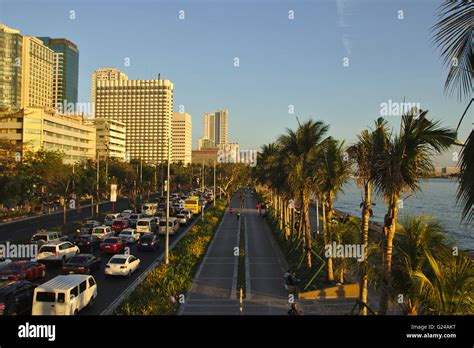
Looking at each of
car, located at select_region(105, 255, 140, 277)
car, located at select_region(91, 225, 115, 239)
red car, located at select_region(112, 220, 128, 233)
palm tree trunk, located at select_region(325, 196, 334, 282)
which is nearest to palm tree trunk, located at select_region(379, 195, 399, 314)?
palm tree trunk, located at select_region(325, 196, 334, 282)

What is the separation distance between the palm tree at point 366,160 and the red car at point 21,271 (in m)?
15.4

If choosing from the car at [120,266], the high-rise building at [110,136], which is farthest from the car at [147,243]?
the high-rise building at [110,136]

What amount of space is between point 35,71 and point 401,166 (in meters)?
210

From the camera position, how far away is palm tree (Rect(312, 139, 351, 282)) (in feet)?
57.7

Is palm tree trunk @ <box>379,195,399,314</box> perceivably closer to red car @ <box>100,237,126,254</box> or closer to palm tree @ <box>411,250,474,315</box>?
palm tree @ <box>411,250,474,315</box>

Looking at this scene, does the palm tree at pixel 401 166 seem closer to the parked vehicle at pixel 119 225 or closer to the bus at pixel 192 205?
the parked vehicle at pixel 119 225

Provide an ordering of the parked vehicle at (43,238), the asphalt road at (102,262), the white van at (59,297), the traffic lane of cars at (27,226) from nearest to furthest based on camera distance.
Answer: the white van at (59,297) → the asphalt road at (102,262) → the parked vehicle at (43,238) → the traffic lane of cars at (27,226)

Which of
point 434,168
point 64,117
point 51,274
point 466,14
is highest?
point 64,117

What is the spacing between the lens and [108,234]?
31.8 metres

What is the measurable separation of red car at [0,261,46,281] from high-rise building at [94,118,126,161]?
139m

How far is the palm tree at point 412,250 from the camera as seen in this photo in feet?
28.5
